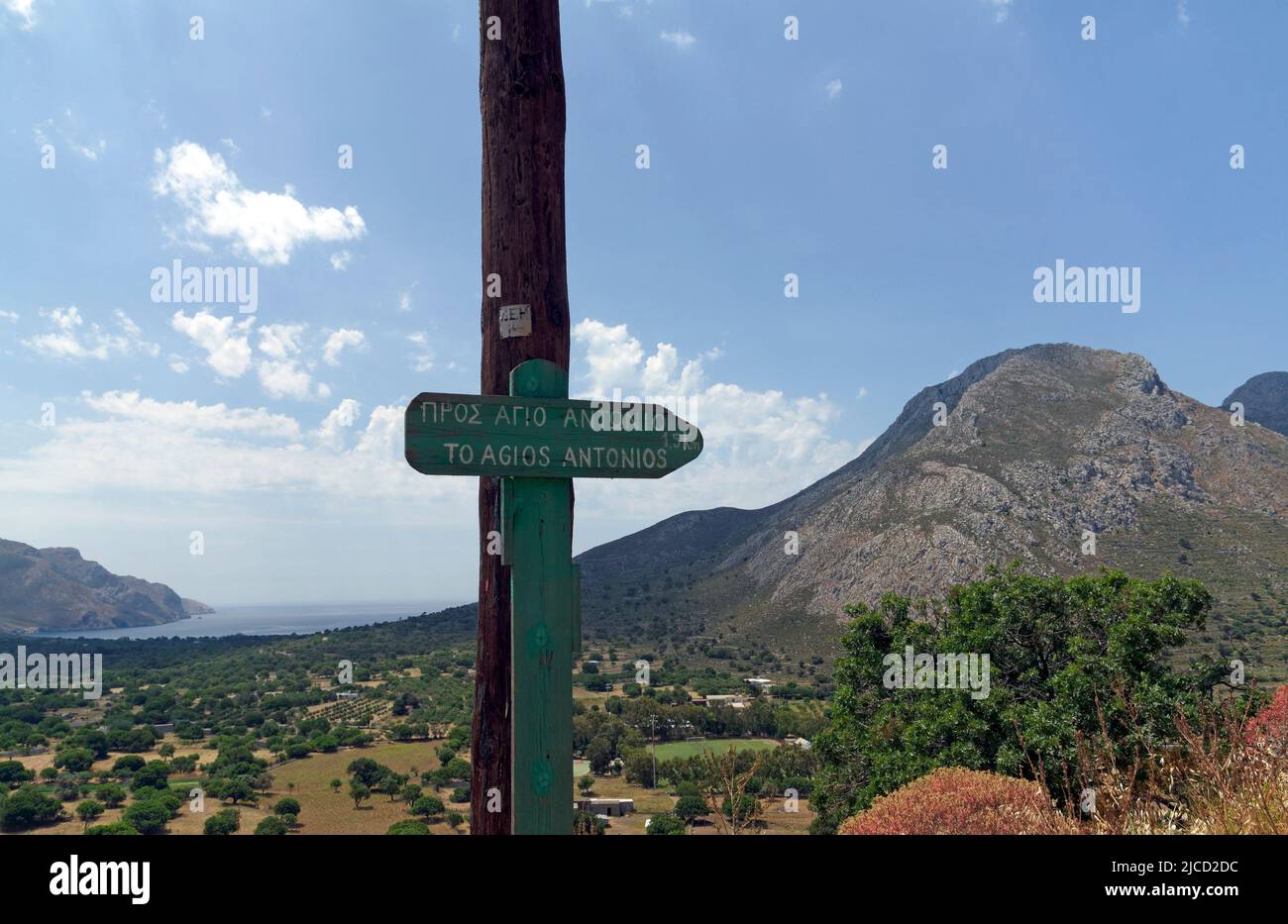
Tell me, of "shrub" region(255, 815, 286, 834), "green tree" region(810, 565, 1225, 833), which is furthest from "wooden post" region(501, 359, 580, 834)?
"shrub" region(255, 815, 286, 834)

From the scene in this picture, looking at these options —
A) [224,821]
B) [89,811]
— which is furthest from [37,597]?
[224,821]

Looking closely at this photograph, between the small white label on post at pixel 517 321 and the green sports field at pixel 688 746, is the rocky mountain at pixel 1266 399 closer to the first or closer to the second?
the green sports field at pixel 688 746

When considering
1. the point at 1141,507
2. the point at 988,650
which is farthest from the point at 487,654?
the point at 1141,507

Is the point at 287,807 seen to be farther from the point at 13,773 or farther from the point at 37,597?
the point at 37,597

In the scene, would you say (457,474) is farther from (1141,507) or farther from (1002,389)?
(1002,389)

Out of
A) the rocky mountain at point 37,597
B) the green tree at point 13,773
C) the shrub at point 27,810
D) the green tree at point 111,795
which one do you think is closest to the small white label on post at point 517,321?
the shrub at point 27,810
